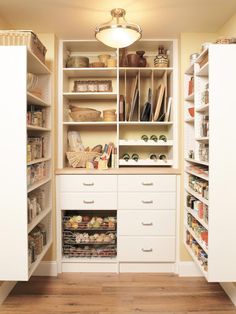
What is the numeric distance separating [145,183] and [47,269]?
50.2 inches

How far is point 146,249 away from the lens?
107 inches

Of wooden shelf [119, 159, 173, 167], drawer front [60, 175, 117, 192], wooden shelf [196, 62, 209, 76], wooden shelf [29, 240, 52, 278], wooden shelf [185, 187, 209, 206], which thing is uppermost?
wooden shelf [196, 62, 209, 76]

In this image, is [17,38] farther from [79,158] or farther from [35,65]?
[79,158]

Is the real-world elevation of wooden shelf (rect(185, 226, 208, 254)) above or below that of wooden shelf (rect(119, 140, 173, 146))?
below

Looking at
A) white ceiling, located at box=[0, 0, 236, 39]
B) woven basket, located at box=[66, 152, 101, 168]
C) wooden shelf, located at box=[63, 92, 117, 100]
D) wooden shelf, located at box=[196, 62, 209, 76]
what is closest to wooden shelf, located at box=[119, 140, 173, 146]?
woven basket, located at box=[66, 152, 101, 168]

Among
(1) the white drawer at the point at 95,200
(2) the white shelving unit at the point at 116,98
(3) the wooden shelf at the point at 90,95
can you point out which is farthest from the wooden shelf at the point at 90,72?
(1) the white drawer at the point at 95,200

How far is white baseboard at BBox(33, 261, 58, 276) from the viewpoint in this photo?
2730mm

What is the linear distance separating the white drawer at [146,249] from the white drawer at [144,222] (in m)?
0.06

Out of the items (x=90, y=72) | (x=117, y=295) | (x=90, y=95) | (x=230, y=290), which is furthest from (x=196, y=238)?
(x=90, y=72)

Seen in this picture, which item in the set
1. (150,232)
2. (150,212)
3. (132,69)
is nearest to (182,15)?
(132,69)

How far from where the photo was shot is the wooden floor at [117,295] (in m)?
2.15

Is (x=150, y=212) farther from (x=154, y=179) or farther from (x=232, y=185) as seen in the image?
(x=232, y=185)

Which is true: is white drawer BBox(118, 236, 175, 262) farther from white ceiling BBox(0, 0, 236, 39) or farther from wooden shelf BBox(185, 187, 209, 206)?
white ceiling BBox(0, 0, 236, 39)

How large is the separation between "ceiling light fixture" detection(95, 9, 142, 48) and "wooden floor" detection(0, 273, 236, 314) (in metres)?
2.04
